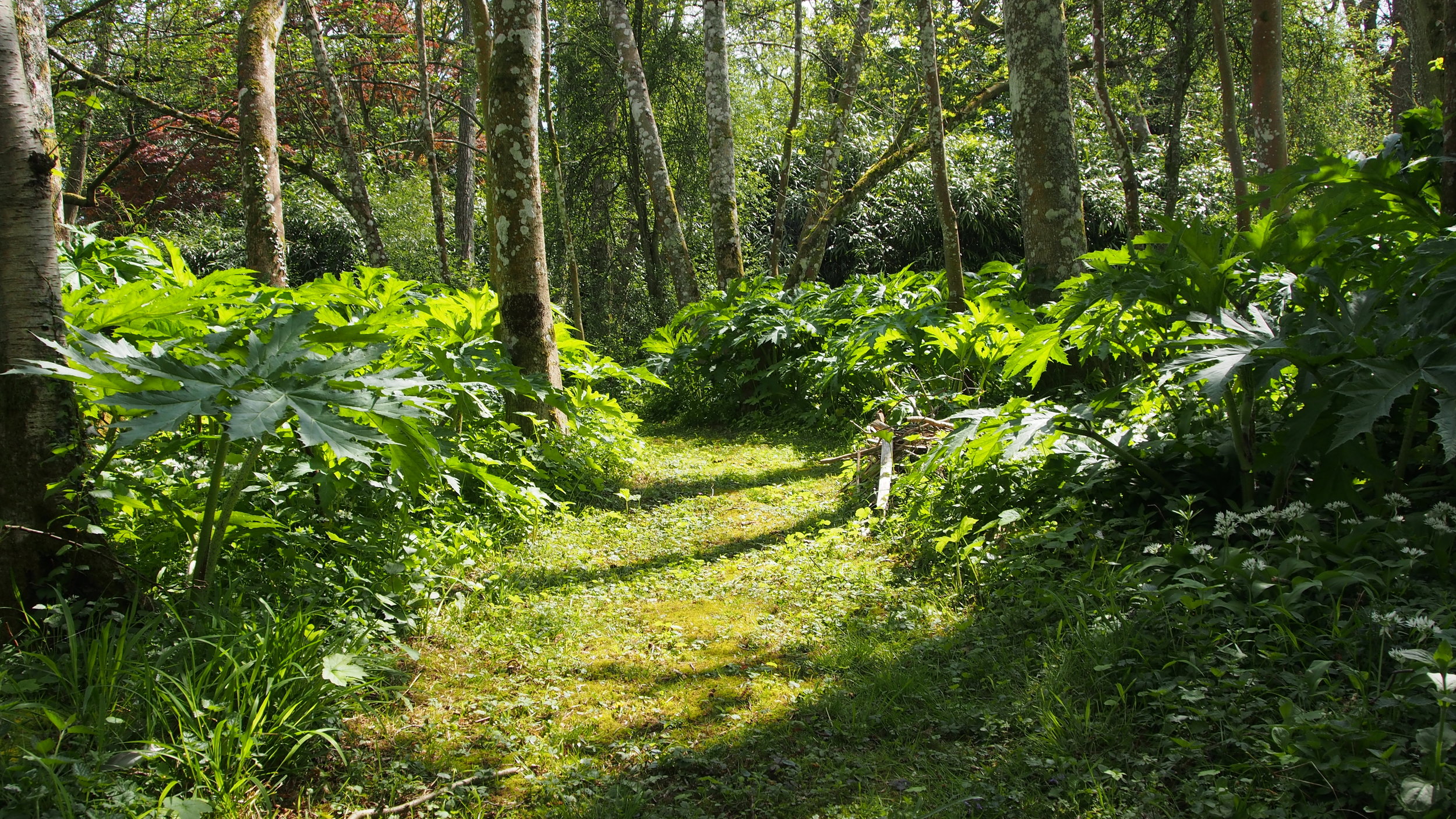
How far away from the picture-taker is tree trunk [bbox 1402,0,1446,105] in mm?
4113

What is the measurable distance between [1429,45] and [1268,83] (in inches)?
54.9

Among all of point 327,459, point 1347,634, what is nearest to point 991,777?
point 1347,634

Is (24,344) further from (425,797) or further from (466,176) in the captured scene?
(466,176)

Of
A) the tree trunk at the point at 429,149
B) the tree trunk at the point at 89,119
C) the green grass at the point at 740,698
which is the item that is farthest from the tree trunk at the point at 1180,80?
the tree trunk at the point at 89,119

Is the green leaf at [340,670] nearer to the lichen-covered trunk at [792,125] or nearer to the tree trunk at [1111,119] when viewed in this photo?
the tree trunk at [1111,119]

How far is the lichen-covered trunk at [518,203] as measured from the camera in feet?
18.2

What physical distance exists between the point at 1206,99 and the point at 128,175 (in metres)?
20.9

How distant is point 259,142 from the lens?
6.10 meters

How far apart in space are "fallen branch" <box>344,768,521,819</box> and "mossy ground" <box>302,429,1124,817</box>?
3 cm

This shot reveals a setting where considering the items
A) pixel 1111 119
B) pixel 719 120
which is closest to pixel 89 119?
pixel 719 120

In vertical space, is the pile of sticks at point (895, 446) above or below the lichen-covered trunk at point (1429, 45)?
below

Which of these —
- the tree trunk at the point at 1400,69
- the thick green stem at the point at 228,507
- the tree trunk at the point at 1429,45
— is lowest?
the thick green stem at the point at 228,507

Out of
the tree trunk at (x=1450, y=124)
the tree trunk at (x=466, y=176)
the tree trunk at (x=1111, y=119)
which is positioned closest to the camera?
the tree trunk at (x=1450, y=124)

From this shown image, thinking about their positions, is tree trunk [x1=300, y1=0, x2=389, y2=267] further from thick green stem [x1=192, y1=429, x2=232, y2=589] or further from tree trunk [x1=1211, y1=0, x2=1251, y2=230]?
tree trunk [x1=1211, y1=0, x2=1251, y2=230]
